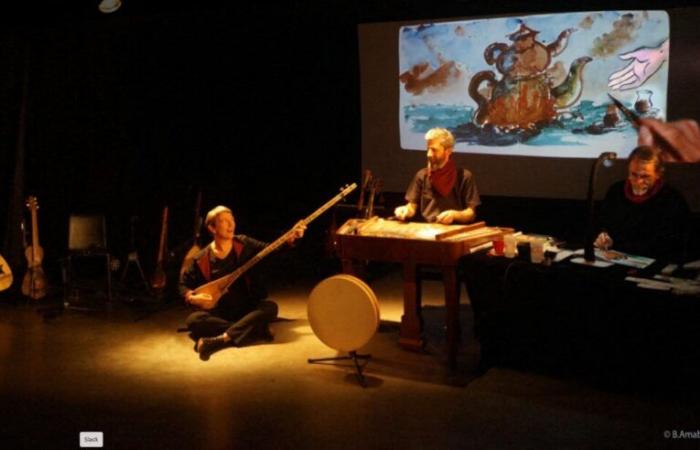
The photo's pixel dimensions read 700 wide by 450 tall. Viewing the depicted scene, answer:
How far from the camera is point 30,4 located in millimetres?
7613

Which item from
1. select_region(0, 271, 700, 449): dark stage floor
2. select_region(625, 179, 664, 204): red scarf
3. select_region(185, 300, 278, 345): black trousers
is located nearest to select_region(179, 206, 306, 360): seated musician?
select_region(185, 300, 278, 345): black trousers

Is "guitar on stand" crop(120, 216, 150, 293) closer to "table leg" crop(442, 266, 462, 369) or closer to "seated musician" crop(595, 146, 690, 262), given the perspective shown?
"table leg" crop(442, 266, 462, 369)

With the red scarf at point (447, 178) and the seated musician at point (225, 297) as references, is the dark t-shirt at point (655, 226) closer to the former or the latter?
the red scarf at point (447, 178)

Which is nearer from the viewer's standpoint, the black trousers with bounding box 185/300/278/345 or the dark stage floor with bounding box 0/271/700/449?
the dark stage floor with bounding box 0/271/700/449

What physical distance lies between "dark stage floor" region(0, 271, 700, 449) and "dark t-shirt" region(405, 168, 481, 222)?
0.93 metres

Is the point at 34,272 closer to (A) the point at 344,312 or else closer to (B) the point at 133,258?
(B) the point at 133,258

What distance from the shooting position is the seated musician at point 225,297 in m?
5.95

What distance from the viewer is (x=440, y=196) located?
5.92 metres

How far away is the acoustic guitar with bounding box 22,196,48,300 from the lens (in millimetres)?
7445

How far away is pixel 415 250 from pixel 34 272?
151 inches

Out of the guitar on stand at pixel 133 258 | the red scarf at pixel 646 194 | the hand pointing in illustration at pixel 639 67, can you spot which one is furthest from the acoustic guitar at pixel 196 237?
the hand pointing in illustration at pixel 639 67

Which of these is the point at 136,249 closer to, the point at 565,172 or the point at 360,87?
the point at 360,87

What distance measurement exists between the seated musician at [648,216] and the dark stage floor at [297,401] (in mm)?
900

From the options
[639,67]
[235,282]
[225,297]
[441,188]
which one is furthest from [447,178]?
[639,67]
